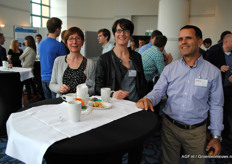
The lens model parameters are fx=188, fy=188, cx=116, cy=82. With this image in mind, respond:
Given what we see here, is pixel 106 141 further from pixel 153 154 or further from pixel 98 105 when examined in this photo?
pixel 153 154

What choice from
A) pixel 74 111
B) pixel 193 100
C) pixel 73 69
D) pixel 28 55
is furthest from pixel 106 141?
pixel 28 55

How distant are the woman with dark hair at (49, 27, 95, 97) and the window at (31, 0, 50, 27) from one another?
13.3 metres

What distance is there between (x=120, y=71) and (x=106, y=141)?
993mm

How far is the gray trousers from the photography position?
1545 millimetres

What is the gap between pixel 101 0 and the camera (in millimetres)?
14219

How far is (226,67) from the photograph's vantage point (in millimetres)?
2855

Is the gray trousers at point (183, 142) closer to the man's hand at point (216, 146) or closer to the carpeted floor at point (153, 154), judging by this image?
the man's hand at point (216, 146)

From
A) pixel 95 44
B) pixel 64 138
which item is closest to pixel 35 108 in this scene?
pixel 64 138

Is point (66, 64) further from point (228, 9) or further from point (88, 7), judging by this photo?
point (88, 7)

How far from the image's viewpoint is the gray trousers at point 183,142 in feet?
5.07

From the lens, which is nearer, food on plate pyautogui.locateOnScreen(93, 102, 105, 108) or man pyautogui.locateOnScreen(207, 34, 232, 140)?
food on plate pyautogui.locateOnScreen(93, 102, 105, 108)

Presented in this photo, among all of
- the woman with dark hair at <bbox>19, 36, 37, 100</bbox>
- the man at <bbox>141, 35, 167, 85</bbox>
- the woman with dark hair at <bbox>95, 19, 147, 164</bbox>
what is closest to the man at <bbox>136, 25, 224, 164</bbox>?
the woman with dark hair at <bbox>95, 19, 147, 164</bbox>

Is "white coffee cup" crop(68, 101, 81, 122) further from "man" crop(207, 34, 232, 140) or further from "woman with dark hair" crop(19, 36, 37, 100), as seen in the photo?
"woman with dark hair" crop(19, 36, 37, 100)

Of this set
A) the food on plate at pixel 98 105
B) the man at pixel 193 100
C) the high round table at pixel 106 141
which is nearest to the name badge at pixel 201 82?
the man at pixel 193 100
